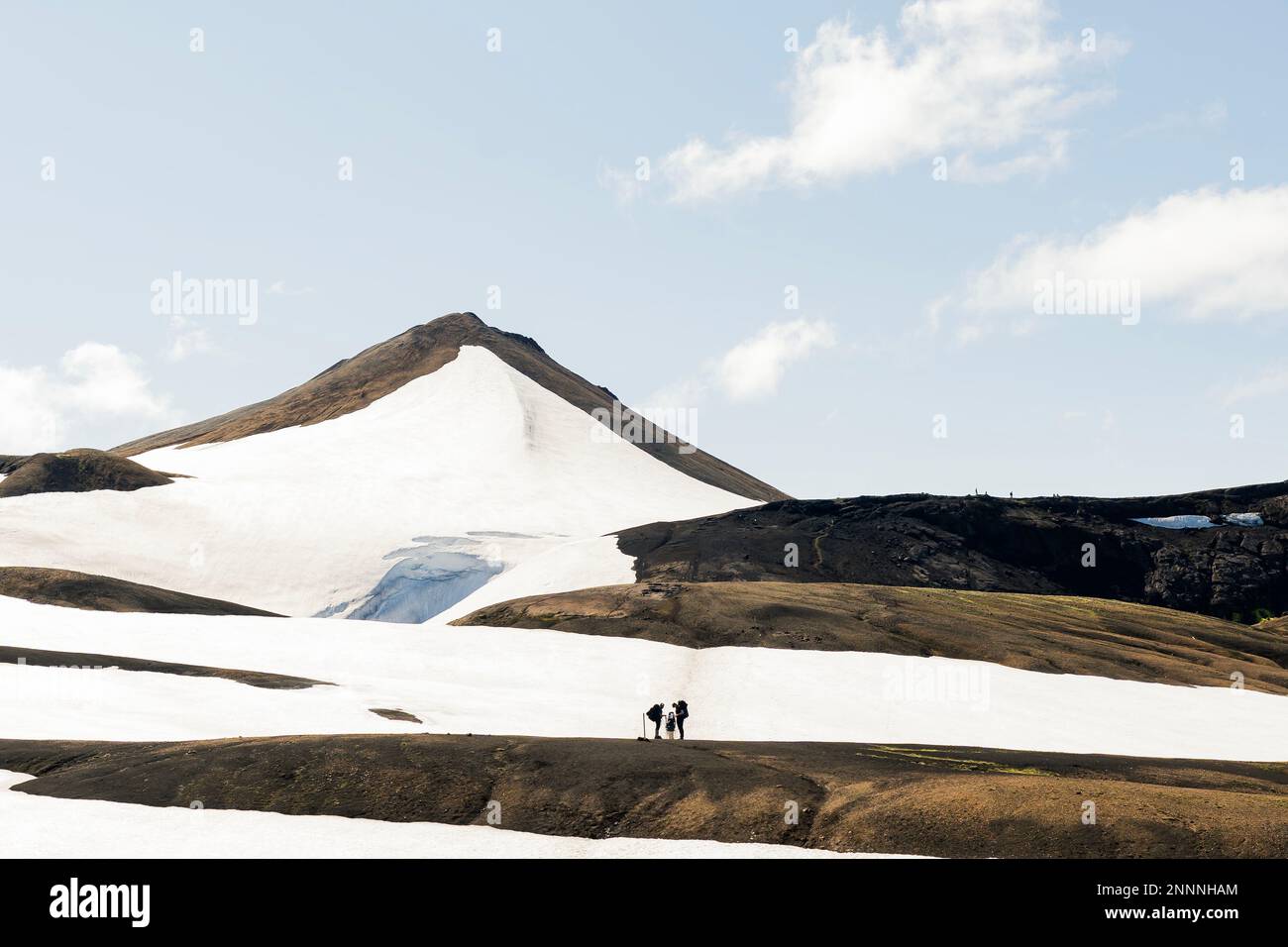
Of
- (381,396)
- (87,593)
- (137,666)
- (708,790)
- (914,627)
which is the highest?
(381,396)

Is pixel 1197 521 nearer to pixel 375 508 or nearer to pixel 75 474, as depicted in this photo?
pixel 375 508

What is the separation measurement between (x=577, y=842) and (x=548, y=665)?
32469 mm

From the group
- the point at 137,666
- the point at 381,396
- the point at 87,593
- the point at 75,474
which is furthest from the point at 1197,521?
the point at 75,474

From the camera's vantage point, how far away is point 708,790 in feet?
106

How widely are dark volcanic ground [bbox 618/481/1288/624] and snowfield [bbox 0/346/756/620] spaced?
1287 centimetres

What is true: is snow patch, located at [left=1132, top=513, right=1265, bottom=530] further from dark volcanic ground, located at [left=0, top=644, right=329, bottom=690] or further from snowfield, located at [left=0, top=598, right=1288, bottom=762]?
dark volcanic ground, located at [left=0, top=644, right=329, bottom=690]

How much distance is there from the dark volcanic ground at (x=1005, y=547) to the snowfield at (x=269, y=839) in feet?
219

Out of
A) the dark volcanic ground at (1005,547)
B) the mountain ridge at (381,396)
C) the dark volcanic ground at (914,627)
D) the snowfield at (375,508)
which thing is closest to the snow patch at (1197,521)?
the dark volcanic ground at (1005,547)

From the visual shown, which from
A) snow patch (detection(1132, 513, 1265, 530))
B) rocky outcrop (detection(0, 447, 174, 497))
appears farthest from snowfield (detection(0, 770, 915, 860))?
snow patch (detection(1132, 513, 1265, 530))

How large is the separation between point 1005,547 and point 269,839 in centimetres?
9487

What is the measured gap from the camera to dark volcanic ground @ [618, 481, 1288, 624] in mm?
101500

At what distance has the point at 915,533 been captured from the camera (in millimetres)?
108438
